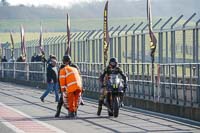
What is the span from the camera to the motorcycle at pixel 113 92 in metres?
24.8

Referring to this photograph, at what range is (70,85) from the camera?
2459 centimetres

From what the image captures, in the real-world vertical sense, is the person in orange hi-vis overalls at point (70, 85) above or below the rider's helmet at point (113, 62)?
below

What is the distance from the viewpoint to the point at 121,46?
119 ft

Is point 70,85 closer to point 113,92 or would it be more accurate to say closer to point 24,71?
point 113,92

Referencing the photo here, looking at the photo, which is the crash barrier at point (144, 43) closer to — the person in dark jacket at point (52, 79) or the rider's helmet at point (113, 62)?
the rider's helmet at point (113, 62)

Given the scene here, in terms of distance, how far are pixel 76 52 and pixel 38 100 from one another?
1256 cm

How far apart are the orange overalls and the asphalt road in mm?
528

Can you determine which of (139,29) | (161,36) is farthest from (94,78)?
(161,36)

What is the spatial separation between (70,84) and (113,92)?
1271 millimetres

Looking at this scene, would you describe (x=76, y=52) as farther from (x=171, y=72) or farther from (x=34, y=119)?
(x=34, y=119)

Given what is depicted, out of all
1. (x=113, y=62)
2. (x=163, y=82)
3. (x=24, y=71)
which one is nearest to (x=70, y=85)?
(x=113, y=62)

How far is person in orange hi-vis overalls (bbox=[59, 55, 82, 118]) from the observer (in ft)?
80.4

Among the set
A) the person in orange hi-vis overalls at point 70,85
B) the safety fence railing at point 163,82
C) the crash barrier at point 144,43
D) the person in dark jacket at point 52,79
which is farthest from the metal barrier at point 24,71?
the person in orange hi-vis overalls at point 70,85

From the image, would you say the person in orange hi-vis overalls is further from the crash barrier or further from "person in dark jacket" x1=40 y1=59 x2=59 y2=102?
"person in dark jacket" x1=40 y1=59 x2=59 y2=102
